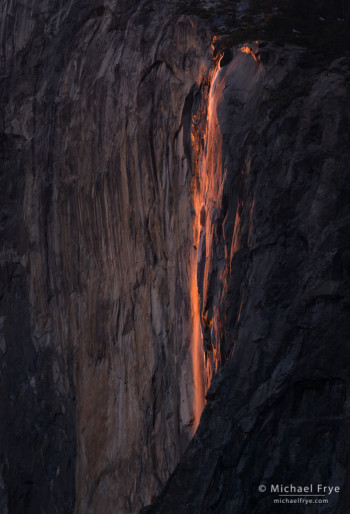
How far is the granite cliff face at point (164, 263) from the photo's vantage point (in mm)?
9875

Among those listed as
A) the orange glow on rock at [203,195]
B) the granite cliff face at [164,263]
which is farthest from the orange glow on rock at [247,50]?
the orange glow on rock at [203,195]

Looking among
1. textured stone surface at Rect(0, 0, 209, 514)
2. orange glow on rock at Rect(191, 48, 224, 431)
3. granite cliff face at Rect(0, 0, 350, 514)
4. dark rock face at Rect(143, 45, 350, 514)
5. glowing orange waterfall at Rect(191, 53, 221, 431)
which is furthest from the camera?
textured stone surface at Rect(0, 0, 209, 514)

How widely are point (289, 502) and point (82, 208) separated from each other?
888 centimetres

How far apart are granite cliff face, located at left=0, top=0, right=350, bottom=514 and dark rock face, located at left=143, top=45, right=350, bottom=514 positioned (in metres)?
0.02

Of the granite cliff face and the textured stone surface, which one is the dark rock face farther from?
the textured stone surface

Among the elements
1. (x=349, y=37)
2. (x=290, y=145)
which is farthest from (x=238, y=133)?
(x=349, y=37)

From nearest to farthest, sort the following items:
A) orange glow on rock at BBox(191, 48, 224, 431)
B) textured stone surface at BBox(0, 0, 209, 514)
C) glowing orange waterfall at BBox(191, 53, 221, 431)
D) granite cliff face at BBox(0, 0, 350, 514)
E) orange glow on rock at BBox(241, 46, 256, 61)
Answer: granite cliff face at BBox(0, 0, 350, 514), orange glow on rock at BBox(241, 46, 256, 61), orange glow on rock at BBox(191, 48, 224, 431), glowing orange waterfall at BBox(191, 53, 221, 431), textured stone surface at BBox(0, 0, 209, 514)

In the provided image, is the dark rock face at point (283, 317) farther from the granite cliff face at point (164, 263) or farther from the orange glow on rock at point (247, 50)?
the orange glow on rock at point (247, 50)

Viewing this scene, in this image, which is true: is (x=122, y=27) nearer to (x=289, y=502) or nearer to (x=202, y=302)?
(x=202, y=302)

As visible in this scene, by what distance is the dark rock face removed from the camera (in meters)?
9.68

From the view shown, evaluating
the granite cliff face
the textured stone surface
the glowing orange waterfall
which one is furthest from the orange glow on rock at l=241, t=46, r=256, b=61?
the textured stone surface

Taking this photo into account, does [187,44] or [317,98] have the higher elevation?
[187,44]

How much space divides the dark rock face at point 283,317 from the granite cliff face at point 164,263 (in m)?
0.02

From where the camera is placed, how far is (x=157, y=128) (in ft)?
47.0
